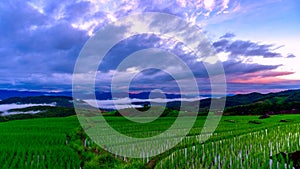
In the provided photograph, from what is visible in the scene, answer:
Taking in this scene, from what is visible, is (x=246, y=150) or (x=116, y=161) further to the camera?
(x=246, y=150)

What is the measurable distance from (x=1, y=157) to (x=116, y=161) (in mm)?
3455

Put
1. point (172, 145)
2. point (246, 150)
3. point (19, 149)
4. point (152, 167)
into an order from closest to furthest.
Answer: point (152, 167), point (19, 149), point (246, 150), point (172, 145)

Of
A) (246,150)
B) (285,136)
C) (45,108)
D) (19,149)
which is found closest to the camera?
(19,149)

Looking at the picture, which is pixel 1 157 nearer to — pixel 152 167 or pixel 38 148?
pixel 38 148

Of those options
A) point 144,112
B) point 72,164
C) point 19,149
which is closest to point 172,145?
point 72,164

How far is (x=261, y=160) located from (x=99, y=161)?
4777 millimetres

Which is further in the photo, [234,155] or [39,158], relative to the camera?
[234,155]

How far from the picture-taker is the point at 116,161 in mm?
8695

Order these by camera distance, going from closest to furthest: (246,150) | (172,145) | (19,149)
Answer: (19,149), (246,150), (172,145)

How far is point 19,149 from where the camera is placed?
9.34 meters

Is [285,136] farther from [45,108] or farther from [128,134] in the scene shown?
[45,108]

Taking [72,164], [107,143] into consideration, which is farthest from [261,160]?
[107,143]

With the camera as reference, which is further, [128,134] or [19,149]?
[128,134]

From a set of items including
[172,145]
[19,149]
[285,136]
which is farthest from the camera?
[285,136]
